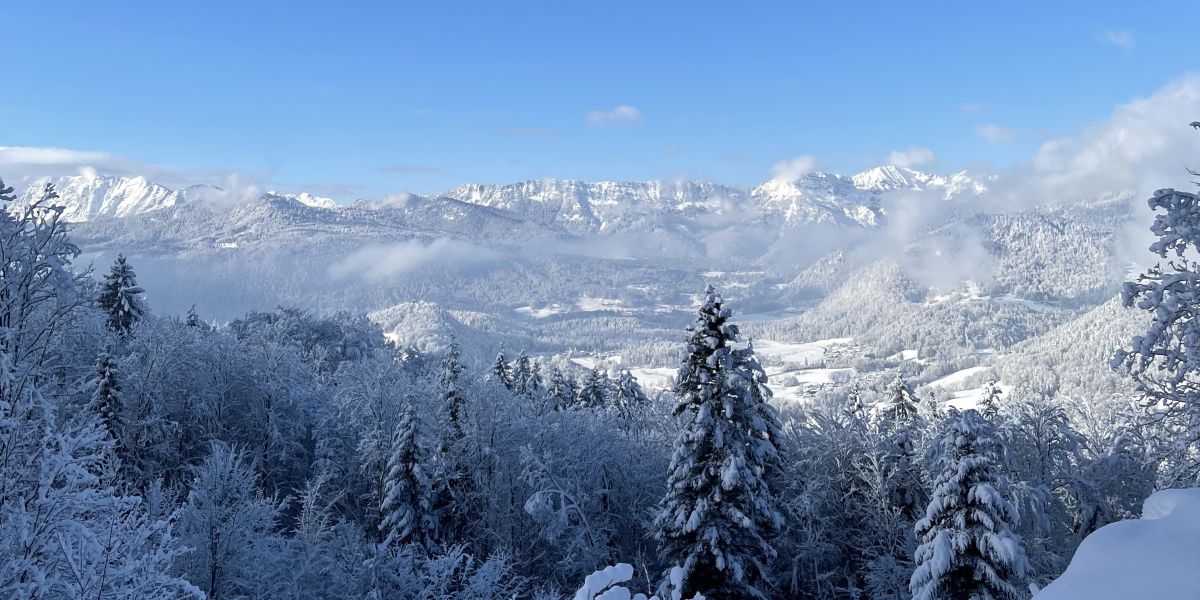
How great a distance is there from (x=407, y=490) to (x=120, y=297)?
24834 millimetres

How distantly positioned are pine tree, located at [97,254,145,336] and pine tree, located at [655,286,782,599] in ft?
107

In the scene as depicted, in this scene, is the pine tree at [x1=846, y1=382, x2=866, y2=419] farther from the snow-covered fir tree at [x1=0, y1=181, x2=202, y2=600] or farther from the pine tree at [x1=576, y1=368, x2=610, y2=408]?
the snow-covered fir tree at [x1=0, y1=181, x2=202, y2=600]

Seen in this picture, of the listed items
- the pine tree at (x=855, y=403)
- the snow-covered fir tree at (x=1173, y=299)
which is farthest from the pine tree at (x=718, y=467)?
the pine tree at (x=855, y=403)

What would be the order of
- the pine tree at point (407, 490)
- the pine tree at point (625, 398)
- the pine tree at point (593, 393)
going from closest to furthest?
the pine tree at point (407, 490) < the pine tree at point (625, 398) < the pine tree at point (593, 393)

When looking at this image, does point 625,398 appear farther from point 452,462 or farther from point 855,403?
point 452,462

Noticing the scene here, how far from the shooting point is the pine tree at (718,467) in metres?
19.3

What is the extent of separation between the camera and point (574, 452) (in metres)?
29.1

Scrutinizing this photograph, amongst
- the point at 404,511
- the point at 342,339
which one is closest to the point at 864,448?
the point at 404,511

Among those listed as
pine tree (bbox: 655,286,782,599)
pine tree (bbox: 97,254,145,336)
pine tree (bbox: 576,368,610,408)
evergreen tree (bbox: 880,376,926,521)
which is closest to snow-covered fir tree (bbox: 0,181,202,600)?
pine tree (bbox: 655,286,782,599)

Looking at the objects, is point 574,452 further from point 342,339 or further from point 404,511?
point 342,339

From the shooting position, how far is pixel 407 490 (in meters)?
24.4

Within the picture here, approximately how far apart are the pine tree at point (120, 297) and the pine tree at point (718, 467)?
32498 millimetres

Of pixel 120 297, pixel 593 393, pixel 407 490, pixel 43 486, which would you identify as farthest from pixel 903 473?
pixel 120 297

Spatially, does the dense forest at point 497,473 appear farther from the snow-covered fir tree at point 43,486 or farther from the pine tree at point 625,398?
the pine tree at point 625,398
